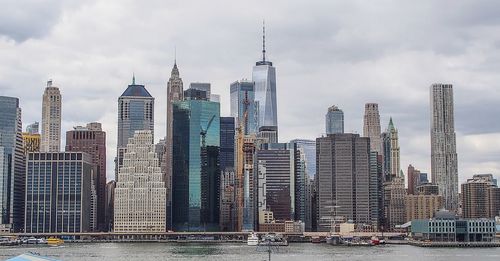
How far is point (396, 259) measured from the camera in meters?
168

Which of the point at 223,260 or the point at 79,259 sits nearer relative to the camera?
the point at 223,260

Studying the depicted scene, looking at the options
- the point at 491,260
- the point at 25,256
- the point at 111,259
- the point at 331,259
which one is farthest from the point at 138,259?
the point at 25,256

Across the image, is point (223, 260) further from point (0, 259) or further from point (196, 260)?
point (0, 259)

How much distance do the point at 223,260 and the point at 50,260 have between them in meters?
96.2

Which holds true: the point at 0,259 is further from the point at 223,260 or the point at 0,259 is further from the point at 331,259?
the point at 331,259

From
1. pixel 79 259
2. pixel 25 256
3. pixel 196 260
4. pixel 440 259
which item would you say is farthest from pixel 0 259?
pixel 25 256

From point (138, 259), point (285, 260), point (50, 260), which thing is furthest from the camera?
point (138, 259)

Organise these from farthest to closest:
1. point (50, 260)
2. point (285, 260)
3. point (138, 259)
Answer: point (138, 259) → point (285, 260) → point (50, 260)

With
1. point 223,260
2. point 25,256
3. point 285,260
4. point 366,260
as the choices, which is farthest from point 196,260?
point 25,256

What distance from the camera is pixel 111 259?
173 m

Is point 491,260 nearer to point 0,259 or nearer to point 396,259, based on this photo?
point 396,259

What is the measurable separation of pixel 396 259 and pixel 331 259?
38.6 feet

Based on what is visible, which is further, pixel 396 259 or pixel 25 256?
pixel 396 259

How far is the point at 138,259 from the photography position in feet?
563
